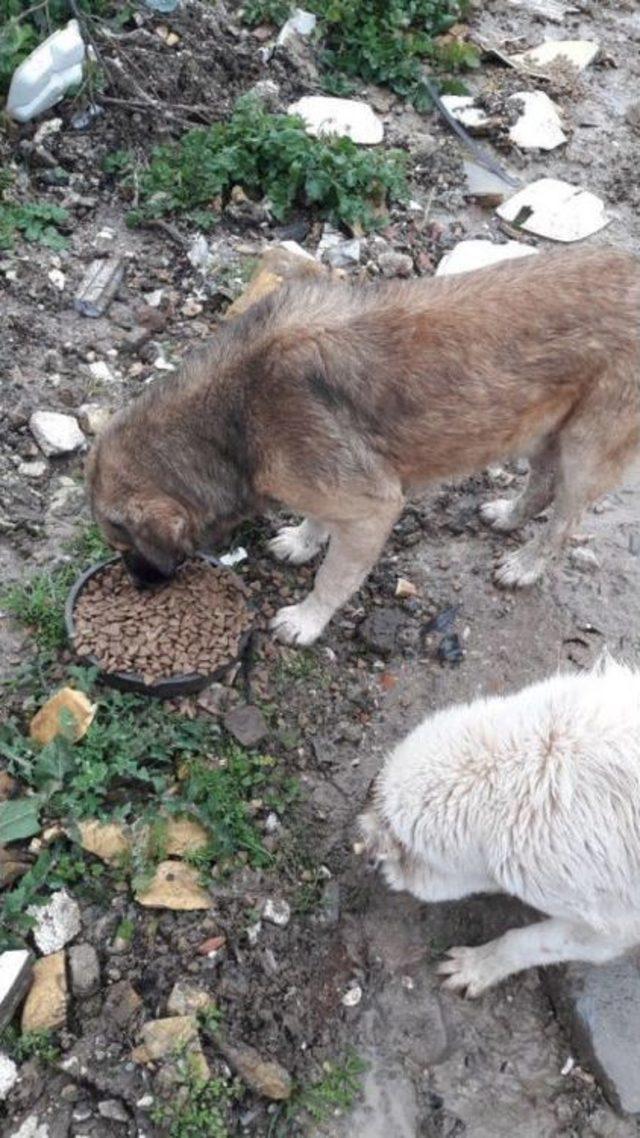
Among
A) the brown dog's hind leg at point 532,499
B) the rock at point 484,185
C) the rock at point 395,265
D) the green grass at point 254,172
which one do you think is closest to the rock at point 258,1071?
the brown dog's hind leg at point 532,499

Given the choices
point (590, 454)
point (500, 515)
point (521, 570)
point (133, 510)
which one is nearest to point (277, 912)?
point (133, 510)

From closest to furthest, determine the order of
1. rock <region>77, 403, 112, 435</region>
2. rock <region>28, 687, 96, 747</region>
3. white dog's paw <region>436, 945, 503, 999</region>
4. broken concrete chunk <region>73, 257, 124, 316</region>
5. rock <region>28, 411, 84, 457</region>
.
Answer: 1. white dog's paw <region>436, 945, 503, 999</region>
2. rock <region>28, 687, 96, 747</region>
3. rock <region>28, 411, 84, 457</region>
4. rock <region>77, 403, 112, 435</region>
5. broken concrete chunk <region>73, 257, 124, 316</region>

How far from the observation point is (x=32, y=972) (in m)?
3.95

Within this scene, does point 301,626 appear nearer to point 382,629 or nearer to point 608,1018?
point 382,629

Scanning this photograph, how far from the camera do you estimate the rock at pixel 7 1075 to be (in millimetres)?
3742

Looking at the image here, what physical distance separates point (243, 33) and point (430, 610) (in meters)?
5.32

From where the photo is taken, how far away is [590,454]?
4969 mm

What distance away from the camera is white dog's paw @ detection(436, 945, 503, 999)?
13.6 ft

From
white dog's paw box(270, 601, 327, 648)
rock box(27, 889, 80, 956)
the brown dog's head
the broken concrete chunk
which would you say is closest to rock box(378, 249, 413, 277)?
the broken concrete chunk

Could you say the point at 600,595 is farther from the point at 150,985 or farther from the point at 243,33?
the point at 243,33

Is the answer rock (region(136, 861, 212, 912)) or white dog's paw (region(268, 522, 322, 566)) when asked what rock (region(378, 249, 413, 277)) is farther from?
rock (region(136, 861, 212, 912))

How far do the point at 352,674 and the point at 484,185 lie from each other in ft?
15.2

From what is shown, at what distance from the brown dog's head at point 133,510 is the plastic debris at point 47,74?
3.74 m

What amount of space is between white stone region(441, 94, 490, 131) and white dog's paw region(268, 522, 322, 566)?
464 centimetres
